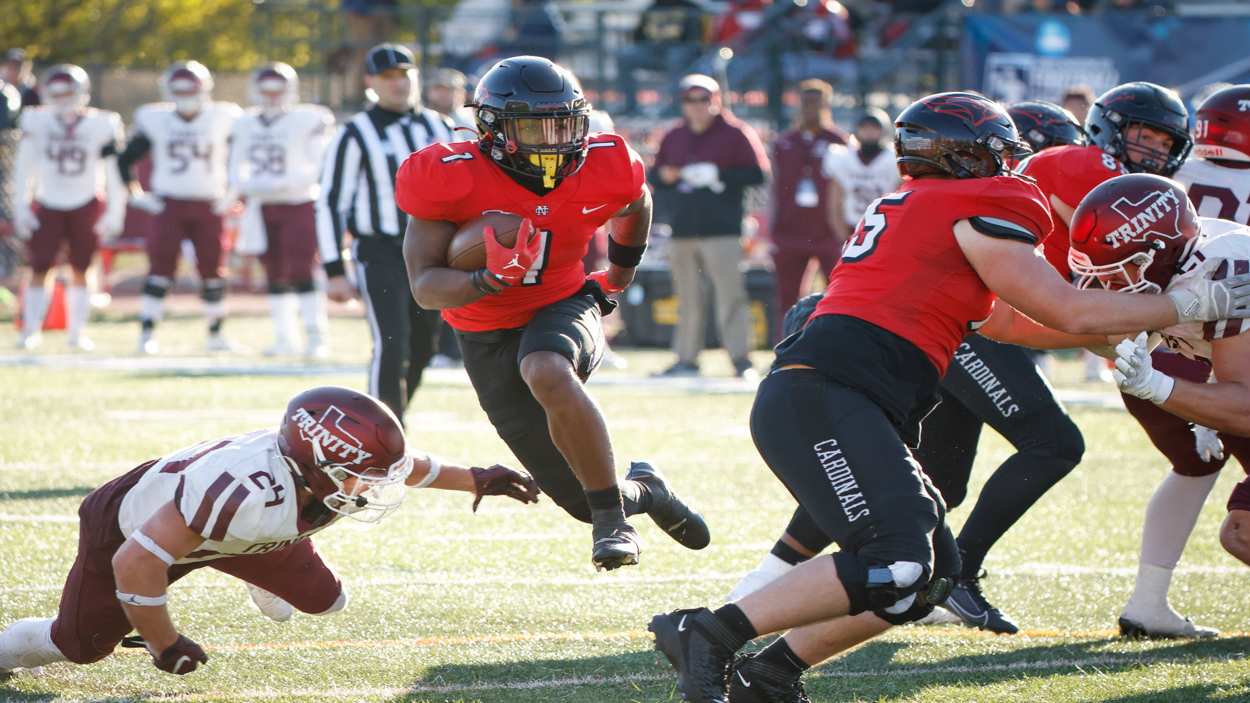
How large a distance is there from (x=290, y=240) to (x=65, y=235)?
71.5 inches

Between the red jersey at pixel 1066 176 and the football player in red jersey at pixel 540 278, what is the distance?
4.08 feet

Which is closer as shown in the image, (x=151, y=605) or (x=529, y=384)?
(x=151, y=605)

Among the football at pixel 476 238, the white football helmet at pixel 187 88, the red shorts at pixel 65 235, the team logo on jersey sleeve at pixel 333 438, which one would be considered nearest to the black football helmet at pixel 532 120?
the football at pixel 476 238

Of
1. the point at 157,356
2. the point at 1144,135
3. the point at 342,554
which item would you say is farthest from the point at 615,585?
the point at 157,356

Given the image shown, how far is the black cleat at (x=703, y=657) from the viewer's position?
3613 mm

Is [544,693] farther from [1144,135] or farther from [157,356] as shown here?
[157,356]

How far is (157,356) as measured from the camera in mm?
11453

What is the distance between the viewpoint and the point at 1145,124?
496 cm

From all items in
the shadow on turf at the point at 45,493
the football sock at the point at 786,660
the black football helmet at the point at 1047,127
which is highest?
the black football helmet at the point at 1047,127

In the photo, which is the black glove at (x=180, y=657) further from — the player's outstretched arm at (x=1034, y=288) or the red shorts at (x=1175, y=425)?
the red shorts at (x=1175, y=425)

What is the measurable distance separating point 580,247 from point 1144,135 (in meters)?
1.78

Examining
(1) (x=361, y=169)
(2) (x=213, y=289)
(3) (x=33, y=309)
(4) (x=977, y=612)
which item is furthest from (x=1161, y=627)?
(3) (x=33, y=309)

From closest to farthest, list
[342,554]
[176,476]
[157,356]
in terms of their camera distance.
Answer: [176,476], [342,554], [157,356]

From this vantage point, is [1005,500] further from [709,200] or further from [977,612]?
[709,200]
